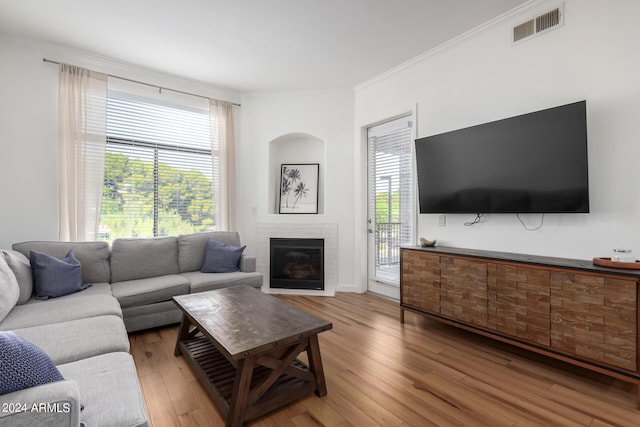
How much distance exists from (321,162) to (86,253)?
3.14m

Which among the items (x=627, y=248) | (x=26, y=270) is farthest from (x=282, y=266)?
(x=627, y=248)

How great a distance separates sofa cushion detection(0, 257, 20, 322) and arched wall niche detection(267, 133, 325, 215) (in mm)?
2831

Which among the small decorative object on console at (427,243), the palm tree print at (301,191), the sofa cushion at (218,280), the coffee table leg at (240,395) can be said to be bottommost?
the coffee table leg at (240,395)

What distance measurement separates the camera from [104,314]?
2.18 m

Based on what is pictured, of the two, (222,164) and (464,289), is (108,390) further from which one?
(222,164)

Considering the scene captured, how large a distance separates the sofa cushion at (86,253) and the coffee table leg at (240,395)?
233 centimetres

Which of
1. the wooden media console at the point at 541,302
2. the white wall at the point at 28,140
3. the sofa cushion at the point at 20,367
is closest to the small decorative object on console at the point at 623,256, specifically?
the wooden media console at the point at 541,302

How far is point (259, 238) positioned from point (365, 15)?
10.1 ft

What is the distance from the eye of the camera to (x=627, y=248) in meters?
2.08

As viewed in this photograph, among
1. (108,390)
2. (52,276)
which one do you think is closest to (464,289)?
(108,390)

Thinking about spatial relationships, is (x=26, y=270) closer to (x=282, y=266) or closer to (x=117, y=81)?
(x=117, y=81)

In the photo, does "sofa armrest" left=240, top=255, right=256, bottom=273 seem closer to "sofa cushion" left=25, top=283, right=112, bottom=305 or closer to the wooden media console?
"sofa cushion" left=25, top=283, right=112, bottom=305

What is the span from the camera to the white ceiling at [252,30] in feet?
8.43

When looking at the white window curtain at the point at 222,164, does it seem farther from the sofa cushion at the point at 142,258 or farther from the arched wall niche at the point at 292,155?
the sofa cushion at the point at 142,258
